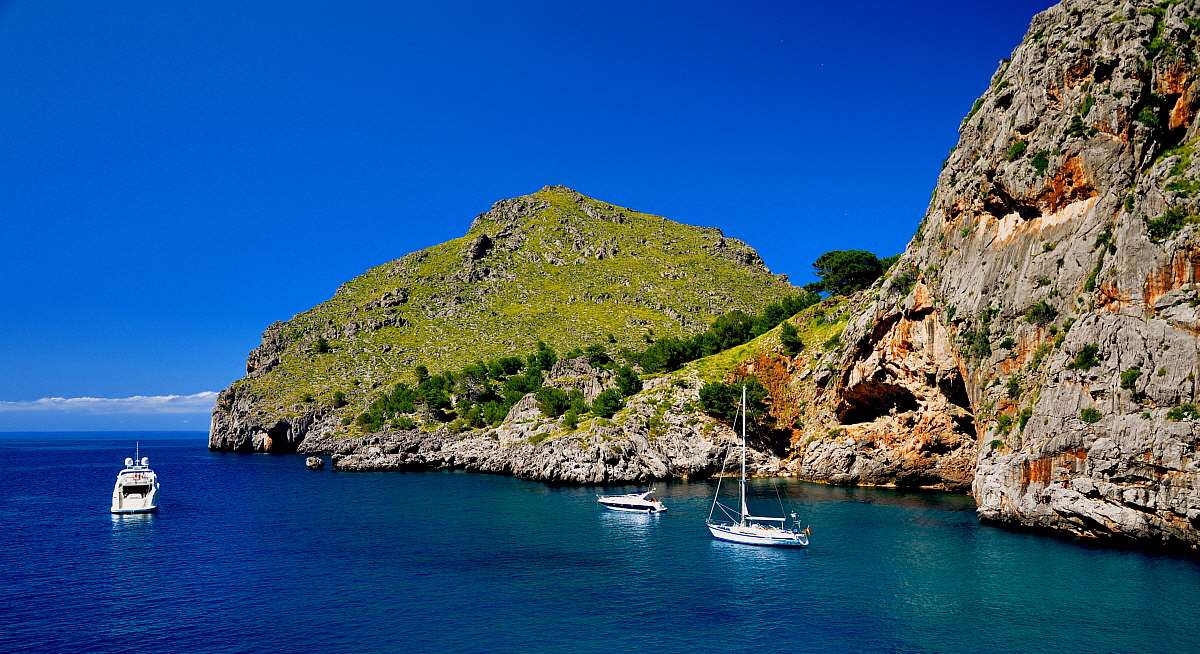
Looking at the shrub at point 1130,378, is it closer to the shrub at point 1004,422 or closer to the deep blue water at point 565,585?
the shrub at point 1004,422

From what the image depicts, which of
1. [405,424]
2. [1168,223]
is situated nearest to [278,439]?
[405,424]

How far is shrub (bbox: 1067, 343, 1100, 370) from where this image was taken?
2261 inches

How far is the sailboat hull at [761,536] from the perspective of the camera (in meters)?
59.1

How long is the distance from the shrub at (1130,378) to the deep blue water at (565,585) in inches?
523

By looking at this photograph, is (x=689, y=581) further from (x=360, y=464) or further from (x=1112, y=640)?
(x=360, y=464)

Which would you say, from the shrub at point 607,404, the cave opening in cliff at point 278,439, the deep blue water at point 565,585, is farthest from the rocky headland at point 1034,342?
the cave opening in cliff at point 278,439

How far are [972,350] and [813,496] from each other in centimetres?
2753

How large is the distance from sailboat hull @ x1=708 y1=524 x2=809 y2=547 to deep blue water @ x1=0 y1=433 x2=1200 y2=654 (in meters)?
1.11

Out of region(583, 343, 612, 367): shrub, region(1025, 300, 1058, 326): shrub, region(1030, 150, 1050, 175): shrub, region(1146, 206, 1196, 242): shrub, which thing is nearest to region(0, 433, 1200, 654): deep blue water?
region(1025, 300, 1058, 326): shrub

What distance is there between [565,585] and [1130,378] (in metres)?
48.9

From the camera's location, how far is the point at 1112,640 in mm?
36312

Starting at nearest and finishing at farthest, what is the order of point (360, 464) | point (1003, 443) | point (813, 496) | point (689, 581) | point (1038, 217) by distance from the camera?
point (689, 581) → point (1003, 443) → point (1038, 217) → point (813, 496) → point (360, 464)

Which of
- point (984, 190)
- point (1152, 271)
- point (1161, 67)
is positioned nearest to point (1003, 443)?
point (1152, 271)

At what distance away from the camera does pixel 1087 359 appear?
57.8 metres
